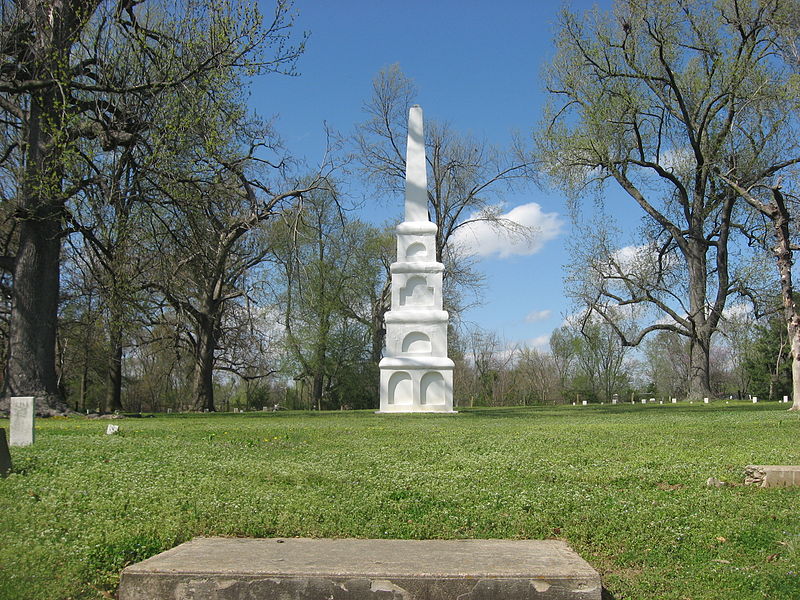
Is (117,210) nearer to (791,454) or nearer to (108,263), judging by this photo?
(108,263)

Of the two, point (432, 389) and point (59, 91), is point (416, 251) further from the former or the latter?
point (59, 91)

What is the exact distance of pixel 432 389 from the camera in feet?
96.1

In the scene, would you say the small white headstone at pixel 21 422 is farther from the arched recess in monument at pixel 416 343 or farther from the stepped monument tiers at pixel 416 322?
the arched recess in monument at pixel 416 343

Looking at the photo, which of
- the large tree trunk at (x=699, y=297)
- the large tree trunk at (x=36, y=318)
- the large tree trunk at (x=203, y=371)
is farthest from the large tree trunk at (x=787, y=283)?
the large tree trunk at (x=203, y=371)

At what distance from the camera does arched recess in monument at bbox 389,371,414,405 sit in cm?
2933

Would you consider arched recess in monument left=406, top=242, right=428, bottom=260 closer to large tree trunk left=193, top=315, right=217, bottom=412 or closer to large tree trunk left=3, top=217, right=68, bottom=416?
large tree trunk left=193, top=315, right=217, bottom=412

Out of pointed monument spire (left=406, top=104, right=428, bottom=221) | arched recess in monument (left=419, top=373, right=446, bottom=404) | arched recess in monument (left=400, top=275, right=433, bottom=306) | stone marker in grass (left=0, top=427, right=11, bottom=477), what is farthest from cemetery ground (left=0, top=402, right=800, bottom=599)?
pointed monument spire (left=406, top=104, right=428, bottom=221)

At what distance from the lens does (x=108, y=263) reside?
21.0 metres

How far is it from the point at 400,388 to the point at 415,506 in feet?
75.6

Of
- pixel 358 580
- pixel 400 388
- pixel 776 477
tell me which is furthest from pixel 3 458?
pixel 400 388

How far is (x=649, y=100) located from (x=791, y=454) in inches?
1102

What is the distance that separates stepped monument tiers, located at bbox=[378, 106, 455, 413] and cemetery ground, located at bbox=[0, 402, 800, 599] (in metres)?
18.7

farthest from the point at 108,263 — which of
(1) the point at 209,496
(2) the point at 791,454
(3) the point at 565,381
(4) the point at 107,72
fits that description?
(3) the point at 565,381

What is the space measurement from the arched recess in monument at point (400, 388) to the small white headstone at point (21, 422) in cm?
1943
